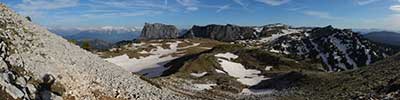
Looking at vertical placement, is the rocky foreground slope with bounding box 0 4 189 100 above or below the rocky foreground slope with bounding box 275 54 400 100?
above

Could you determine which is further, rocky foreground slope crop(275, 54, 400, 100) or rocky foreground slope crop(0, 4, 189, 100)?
rocky foreground slope crop(275, 54, 400, 100)

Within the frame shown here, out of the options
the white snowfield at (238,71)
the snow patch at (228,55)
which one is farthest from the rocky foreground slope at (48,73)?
the snow patch at (228,55)

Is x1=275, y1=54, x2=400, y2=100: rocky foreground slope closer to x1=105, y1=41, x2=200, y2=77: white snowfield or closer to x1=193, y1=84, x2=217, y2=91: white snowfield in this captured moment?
x1=193, y1=84, x2=217, y2=91: white snowfield

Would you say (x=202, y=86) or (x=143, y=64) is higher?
(x=202, y=86)

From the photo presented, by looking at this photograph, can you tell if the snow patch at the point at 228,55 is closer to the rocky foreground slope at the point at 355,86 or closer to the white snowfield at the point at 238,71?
the white snowfield at the point at 238,71

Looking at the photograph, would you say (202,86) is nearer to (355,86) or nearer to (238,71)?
(355,86)

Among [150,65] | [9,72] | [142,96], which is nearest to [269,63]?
[150,65]

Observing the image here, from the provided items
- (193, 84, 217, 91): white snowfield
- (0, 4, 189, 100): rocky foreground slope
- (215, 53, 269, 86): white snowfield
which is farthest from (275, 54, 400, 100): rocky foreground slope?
(215, 53, 269, 86): white snowfield

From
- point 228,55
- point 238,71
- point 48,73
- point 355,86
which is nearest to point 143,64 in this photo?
point 228,55

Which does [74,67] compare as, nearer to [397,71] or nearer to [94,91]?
[94,91]
